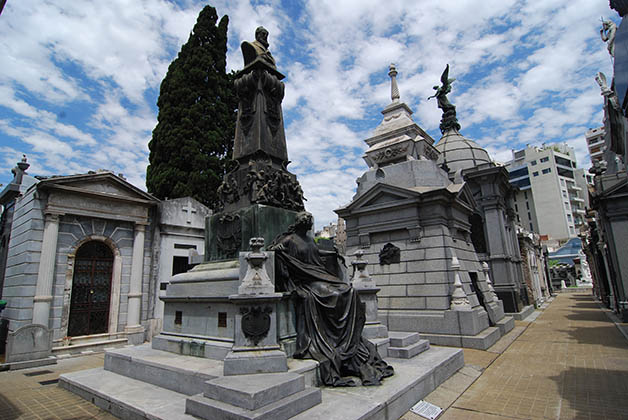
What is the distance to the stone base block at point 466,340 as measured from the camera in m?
9.39

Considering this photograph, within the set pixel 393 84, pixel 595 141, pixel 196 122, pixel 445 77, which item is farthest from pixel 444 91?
pixel 595 141

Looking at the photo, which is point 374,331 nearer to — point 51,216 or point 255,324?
point 255,324

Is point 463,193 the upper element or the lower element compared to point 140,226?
upper

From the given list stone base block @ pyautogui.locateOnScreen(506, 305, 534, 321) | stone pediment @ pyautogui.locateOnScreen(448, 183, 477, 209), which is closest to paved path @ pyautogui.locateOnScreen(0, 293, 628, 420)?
stone pediment @ pyautogui.locateOnScreen(448, 183, 477, 209)

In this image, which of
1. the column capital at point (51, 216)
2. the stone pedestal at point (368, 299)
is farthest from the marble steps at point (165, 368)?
the column capital at point (51, 216)

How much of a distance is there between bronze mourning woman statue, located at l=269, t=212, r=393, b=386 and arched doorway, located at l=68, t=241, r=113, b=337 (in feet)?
30.0

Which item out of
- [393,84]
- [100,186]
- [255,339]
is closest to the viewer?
[255,339]

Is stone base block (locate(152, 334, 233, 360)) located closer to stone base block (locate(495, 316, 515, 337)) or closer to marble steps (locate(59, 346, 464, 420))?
marble steps (locate(59, 346, 464, 420))

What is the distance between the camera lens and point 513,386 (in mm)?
6324

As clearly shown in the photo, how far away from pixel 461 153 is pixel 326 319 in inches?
762

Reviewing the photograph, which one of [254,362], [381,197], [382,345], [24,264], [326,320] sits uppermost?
[381,197]

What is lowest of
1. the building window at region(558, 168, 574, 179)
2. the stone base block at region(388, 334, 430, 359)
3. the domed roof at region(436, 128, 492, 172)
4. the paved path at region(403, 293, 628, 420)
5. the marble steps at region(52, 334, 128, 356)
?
the paved path at region(403, 293, 628, 420)

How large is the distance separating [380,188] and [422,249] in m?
2.62

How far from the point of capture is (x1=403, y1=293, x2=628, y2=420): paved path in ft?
→ 16.7
